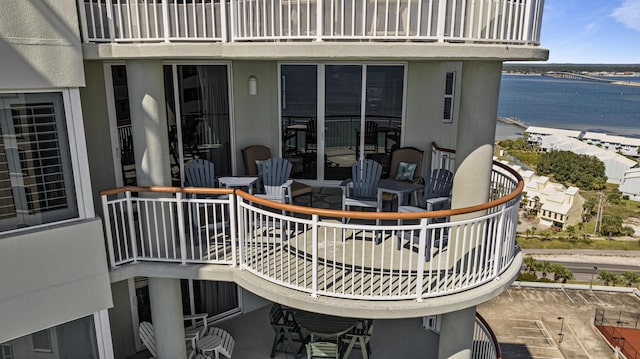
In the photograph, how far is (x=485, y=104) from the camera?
5.91m

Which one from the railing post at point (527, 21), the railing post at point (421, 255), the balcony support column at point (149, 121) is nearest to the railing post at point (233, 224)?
the balcony support column at point (149, 121)

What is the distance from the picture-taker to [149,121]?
6.12m

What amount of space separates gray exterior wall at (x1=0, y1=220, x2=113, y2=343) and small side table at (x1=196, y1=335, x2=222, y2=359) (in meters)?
2.05

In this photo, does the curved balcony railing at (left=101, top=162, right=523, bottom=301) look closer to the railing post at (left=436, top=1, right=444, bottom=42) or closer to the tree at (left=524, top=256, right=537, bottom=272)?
the railing post at (left=436, top=1, right=444, bottom=42)

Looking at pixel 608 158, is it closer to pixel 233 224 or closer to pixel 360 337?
pixel 360 337

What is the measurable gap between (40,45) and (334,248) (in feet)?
13.7

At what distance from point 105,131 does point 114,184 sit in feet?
3.02

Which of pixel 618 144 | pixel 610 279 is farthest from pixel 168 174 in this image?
pixel 618 144

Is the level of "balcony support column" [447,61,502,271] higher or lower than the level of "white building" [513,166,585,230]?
higher

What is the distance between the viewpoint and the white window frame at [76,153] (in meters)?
5.52

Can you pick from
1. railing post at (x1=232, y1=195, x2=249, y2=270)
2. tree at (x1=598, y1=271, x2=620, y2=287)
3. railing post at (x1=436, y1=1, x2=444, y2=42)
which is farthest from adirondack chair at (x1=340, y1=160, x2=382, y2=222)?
tree at (x1=598, y1=271, x2=620, y2=287)

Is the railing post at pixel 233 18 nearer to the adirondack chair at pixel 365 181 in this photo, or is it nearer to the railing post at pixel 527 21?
the adirondack chair at pixel 365 181

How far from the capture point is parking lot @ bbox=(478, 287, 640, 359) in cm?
2336

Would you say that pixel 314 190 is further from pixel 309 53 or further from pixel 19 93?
pixel 19 93
